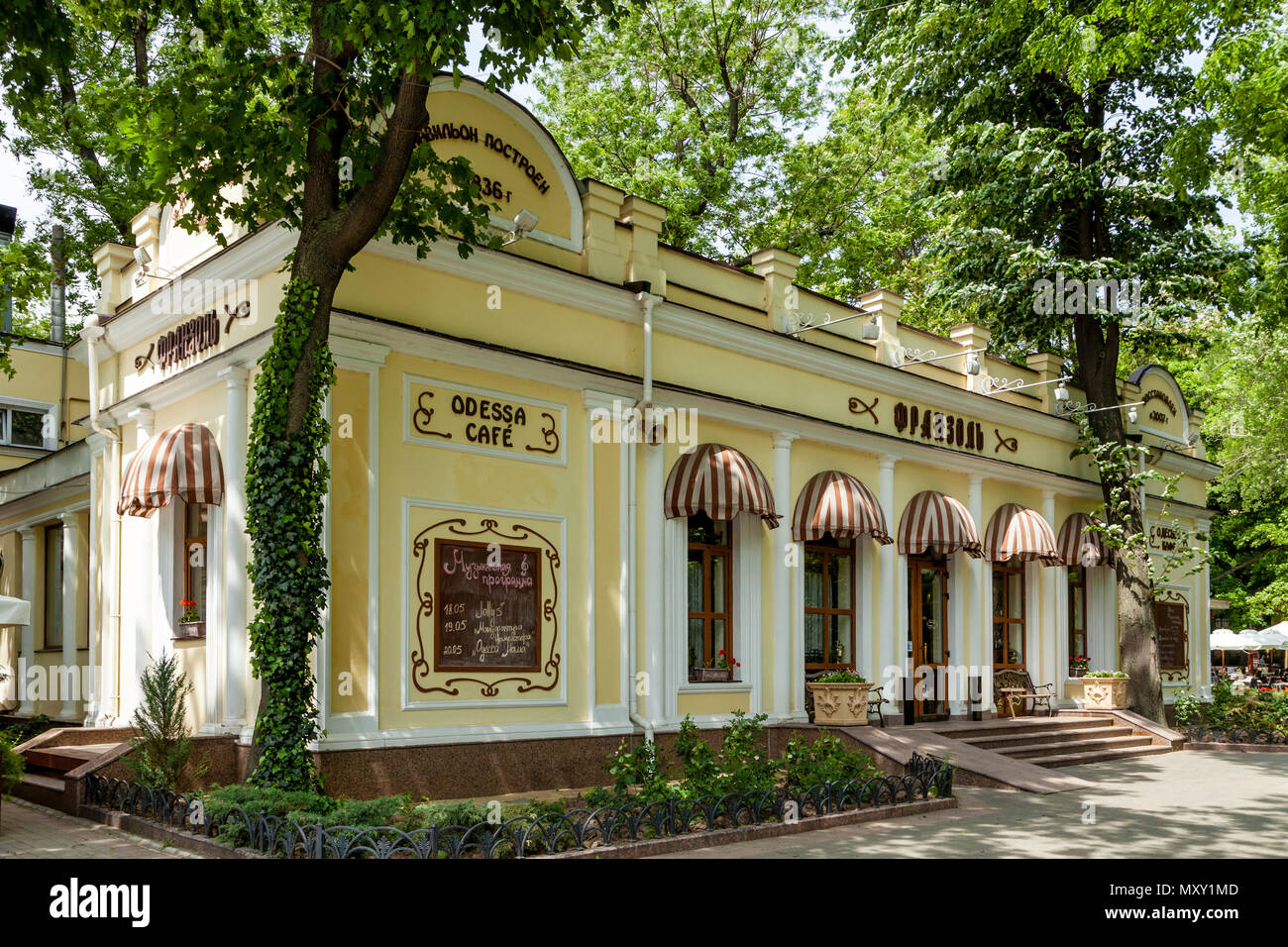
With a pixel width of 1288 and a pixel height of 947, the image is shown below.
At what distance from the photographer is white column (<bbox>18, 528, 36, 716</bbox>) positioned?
1805cm

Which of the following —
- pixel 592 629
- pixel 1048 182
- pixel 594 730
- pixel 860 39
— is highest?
pixel 860 39

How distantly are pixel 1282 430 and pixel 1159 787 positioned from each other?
62.2 ft

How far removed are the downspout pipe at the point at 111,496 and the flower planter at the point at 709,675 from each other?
22.8ft

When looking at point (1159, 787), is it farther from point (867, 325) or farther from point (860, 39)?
point (860, 39)

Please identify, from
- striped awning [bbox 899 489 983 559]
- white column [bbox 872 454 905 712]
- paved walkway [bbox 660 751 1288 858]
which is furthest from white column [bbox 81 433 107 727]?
striped awning [bbox 899 489 983 559]

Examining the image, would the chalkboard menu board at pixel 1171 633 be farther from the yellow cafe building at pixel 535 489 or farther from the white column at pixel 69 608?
the white column at pixel 69 608

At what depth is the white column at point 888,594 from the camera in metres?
16.8

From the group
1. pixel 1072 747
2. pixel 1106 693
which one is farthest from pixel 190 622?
pixel 1106 693

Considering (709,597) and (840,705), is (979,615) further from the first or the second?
(709,597)

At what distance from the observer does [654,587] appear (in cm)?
1385

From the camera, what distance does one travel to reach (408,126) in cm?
966

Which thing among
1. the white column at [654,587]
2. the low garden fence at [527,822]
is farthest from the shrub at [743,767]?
the white column at [654,587]

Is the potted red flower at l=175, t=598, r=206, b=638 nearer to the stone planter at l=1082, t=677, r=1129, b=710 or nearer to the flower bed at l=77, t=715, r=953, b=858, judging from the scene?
the flower bed at l=77, t=715, r=953, b=858
